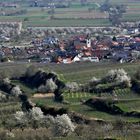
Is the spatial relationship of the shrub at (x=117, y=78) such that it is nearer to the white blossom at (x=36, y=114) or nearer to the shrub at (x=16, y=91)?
the shrub at (x=16, y=91)

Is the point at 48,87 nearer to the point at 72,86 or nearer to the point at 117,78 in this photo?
the point at 72,86

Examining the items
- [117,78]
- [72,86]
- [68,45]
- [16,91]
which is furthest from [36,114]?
[68,45]

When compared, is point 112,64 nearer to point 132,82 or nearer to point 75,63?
point 75,63

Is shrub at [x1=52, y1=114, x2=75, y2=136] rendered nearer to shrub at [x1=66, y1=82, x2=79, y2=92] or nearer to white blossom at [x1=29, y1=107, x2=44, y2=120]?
white blossom at [x1=29, y1=107, x2=44, y2=120]

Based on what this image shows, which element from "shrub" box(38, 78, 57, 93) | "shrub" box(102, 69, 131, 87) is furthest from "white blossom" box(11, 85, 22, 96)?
"shrub" box(102, 69, 131, 87)

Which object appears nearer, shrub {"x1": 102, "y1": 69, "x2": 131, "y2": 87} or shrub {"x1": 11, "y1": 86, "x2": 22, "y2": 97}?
shrub {"x1": 102, "y1": 69, "x2": 131, "y2": 87}

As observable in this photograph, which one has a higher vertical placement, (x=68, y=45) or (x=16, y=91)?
(x=16, y=91)

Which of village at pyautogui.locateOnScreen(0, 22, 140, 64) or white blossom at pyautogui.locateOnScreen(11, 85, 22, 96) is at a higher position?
white blossom at pyautogui.locateOnScreen(11, 85, 22, 96)

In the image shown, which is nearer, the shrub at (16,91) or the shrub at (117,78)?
the shrub at (117,78)

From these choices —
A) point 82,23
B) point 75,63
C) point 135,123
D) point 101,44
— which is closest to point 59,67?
point 75,63

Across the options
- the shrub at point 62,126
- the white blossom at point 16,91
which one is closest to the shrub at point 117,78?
the white blossom at point 16,91

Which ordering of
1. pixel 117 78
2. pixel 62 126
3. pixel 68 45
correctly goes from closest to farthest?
1. pixel 62 126
2. pixel 117 78
3. pixel 68 45
